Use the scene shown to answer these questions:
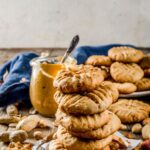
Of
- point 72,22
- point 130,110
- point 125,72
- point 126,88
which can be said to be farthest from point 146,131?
point 72,22

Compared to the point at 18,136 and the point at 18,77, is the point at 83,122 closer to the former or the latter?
the point at 18,136

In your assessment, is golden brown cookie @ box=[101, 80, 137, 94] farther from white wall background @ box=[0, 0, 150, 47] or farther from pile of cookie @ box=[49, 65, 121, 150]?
white wall background @ box=[0, 0, 150, 47]

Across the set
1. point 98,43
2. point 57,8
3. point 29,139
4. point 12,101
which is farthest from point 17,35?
point 29,139

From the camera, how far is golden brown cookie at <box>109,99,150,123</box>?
2.16m

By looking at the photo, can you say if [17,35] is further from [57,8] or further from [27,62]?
[27,62]

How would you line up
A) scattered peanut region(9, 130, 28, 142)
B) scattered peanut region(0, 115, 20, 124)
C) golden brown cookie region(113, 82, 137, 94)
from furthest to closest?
golden brown cookie region(113, 82, 137, 94)
scattered peanut region(0, 115, 20, 124)
scattered peanut region(9, 130, 28, 142)

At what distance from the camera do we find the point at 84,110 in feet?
5.00

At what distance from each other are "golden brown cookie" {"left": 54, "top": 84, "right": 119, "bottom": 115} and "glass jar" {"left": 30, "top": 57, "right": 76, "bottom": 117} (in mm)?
694

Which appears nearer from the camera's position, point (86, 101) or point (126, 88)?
point (86, 101)

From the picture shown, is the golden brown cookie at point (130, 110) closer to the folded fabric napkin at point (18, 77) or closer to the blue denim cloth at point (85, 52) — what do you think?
the folded fabric napkin at point (18, 77)

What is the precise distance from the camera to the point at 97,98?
1.55 metres

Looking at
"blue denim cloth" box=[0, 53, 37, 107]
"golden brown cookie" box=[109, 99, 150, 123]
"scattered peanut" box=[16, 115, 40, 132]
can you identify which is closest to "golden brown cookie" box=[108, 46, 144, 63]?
"golden brown cookie" box=[109, 99, 150, 123]

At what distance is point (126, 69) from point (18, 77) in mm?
681

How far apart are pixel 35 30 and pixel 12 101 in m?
2.14
